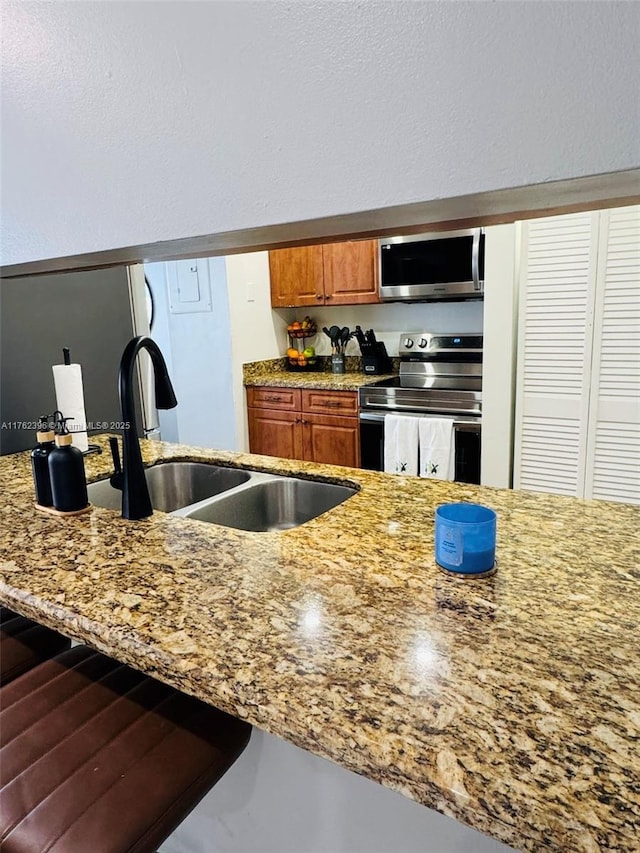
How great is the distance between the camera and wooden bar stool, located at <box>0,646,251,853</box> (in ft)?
2.57

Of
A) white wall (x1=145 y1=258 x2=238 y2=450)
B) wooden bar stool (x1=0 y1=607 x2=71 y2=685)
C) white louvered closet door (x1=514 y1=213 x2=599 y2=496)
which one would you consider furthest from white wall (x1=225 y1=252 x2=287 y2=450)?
wooden bar stool (x1=0 y1=607 x2=71 y2=685)

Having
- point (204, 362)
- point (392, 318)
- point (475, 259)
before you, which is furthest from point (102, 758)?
point (392, 318)

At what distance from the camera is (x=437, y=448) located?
3.17 metres

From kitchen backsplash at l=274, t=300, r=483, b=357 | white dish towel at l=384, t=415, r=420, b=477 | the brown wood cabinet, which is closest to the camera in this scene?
white dish towel at l=384, t=415, r=420, b=477

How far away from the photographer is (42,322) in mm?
2215

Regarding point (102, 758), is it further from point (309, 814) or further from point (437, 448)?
point (437, 448)

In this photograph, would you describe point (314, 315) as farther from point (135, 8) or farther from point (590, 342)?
point (135, 8)

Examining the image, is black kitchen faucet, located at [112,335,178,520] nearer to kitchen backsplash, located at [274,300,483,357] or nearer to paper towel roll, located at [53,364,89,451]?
paper towel roll, located at [53,364,89,451]

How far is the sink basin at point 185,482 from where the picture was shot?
1.78 m

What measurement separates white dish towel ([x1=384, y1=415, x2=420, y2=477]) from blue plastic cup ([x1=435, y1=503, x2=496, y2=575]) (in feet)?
7.39

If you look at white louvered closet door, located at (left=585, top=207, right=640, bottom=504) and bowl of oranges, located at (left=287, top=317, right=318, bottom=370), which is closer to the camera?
white louvered closet door, located at (left=585, top=207, right=640, bottom=504)

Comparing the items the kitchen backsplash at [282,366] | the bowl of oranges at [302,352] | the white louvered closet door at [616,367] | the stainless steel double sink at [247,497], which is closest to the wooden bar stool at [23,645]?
the stainless steel double sink at [247,497]

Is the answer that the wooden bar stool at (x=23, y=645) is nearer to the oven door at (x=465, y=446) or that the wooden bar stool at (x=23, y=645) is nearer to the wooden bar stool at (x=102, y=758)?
the wooden bar stool at (x=102, y=758)

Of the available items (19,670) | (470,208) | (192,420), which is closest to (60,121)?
(470,208)
